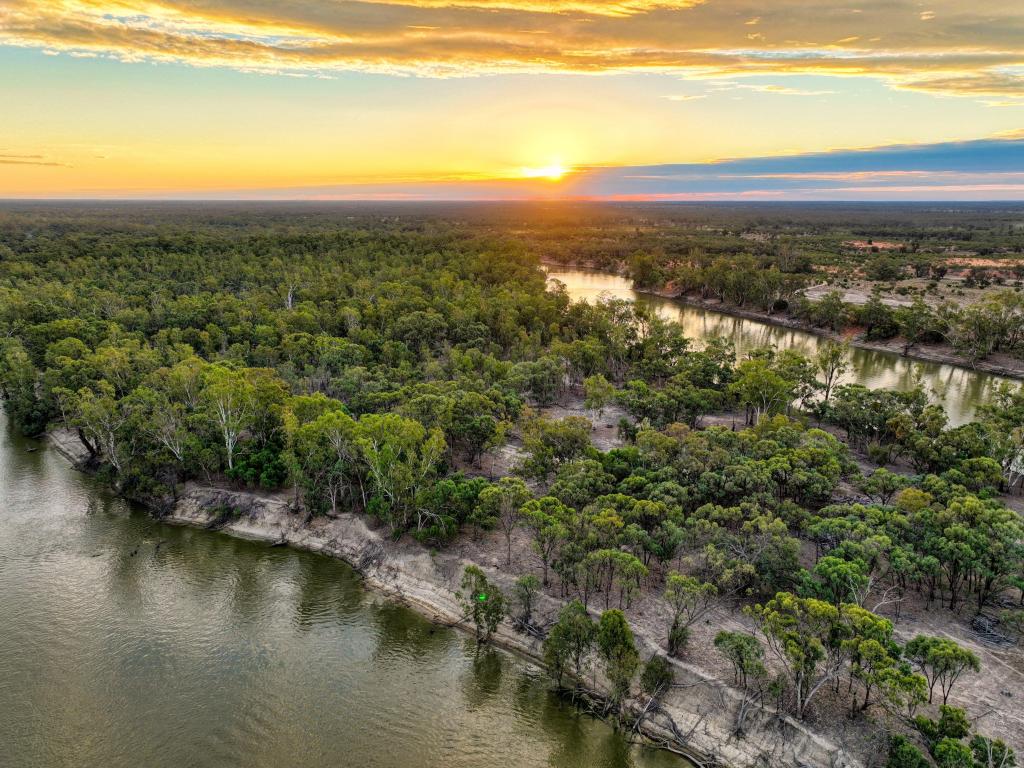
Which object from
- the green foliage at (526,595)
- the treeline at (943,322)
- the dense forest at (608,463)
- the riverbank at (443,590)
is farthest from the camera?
the treeline at (943,322)

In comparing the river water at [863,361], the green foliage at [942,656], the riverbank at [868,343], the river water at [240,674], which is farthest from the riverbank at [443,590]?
the riverbank at [868,343]

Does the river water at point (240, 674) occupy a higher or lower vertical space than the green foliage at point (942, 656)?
lower

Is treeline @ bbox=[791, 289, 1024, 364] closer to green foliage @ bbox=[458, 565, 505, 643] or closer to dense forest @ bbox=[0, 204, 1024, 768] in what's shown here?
dense forest @ bbox=[0, 204, 1024, 768]

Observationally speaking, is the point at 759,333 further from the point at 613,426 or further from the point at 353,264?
the point at 353,264

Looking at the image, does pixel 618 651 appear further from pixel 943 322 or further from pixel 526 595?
pixel 943 322

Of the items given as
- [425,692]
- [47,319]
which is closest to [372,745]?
[425,692]

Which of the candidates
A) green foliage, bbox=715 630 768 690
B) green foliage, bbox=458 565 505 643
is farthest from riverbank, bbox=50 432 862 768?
green foliage, bbox=715 630 768 690

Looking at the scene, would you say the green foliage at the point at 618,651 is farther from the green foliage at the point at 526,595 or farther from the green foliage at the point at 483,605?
the green foliage at the point at 483,605
